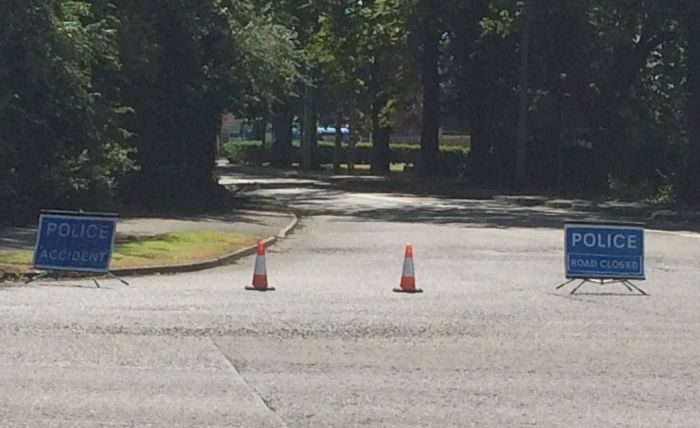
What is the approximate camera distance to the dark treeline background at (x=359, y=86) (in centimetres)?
3009

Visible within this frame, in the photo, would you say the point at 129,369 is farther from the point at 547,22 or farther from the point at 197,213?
the point at 547,22

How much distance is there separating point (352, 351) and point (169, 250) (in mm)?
11393

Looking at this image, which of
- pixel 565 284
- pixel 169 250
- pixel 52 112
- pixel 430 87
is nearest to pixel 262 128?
pixel 430 87

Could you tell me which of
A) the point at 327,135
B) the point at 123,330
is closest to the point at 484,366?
the point at 123,330

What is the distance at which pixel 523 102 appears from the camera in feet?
174

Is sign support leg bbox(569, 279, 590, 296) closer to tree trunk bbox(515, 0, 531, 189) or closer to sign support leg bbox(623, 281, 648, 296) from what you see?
sign support leg bbox(623, 281, 648, 296)

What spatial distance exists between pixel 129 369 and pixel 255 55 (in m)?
29.8

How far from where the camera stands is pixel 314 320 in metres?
15.1

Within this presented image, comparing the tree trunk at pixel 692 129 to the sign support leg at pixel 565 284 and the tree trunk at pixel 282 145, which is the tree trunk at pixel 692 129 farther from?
the tree trunk at pixel 282 145

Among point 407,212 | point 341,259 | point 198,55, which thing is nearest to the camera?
point 341,259

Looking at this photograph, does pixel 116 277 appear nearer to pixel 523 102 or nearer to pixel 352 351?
pixel 352 351

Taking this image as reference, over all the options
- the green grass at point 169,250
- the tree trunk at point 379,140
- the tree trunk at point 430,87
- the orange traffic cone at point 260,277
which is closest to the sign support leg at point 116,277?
the green grass at point 169,250

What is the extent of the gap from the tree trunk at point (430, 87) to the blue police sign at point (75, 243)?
3679 centimetres

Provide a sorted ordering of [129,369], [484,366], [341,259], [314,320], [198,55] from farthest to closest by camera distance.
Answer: [198,55] → [341,259] → [314,320] → [484,366] → [129,369]
